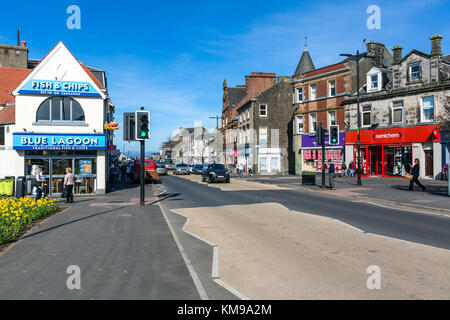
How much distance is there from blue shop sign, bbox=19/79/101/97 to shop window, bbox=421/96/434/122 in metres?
25.2

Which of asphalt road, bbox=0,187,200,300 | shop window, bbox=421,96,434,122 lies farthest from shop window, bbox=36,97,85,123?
shop window, bbox=421,96,434,122

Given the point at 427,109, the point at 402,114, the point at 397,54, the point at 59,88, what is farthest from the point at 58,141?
the point at 397,54

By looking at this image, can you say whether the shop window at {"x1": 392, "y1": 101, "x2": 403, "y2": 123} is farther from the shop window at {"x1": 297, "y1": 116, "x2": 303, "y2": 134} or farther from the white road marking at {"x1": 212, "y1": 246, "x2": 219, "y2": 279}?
the white road marking at {"x1": 212, "y1": 246, "x2": 219, "y2": 279}

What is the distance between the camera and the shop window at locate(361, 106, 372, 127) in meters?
32.9

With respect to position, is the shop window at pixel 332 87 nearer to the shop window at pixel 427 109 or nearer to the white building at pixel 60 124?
the shop window at pixel 427 109

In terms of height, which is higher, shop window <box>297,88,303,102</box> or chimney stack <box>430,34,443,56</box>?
chimney stack <box>430,34,443,56</box>

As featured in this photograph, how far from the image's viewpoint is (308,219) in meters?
11.7

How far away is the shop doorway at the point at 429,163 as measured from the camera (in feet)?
90.5

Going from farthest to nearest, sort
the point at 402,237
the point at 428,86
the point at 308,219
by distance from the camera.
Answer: the point at 428,86 → the point at 308,219 → the point at 402,237

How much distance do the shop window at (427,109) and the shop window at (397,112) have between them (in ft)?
6.49
